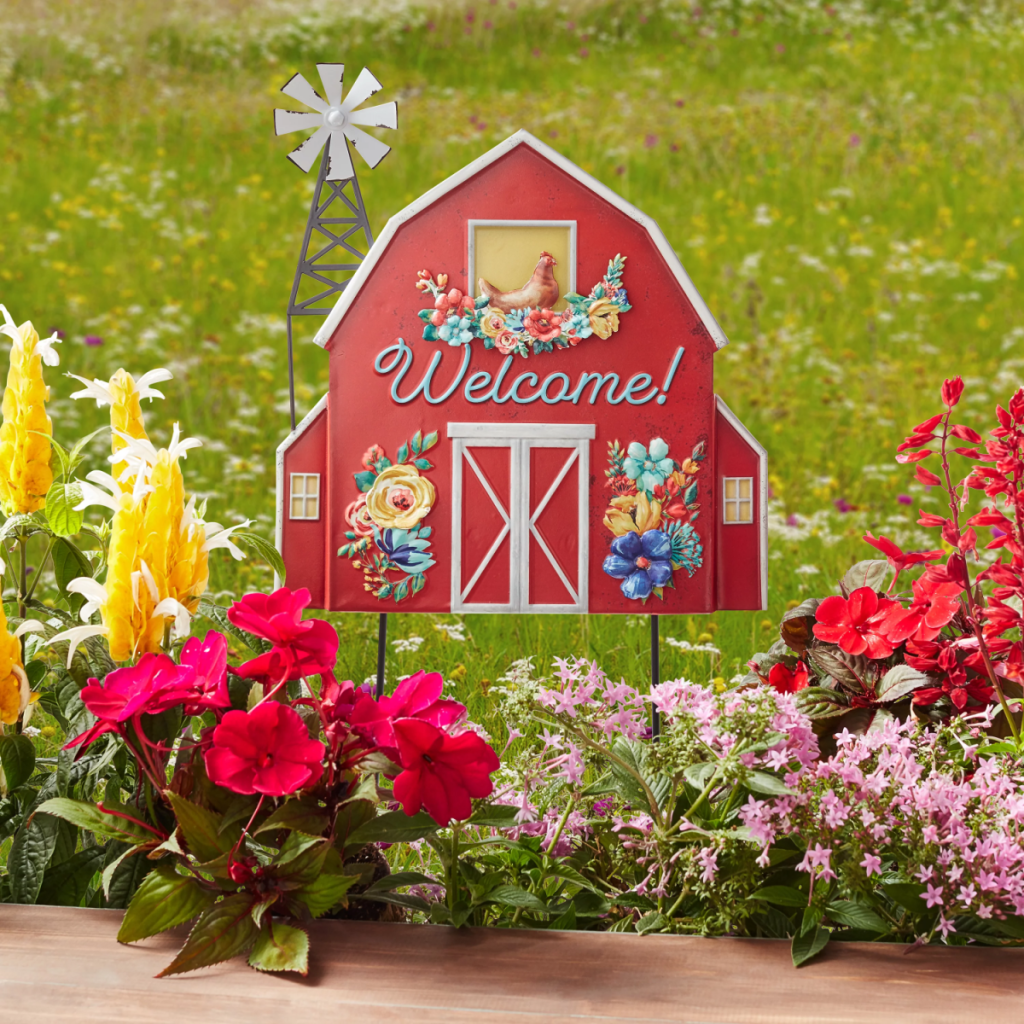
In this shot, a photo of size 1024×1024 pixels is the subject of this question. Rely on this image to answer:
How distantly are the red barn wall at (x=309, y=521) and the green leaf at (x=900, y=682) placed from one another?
1.02 m

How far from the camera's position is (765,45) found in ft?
30.8

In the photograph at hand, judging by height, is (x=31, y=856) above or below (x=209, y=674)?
below

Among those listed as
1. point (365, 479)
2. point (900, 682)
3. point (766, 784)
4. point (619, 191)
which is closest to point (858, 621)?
point (900, 682)

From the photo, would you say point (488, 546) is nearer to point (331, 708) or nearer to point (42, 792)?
point (331, 708)

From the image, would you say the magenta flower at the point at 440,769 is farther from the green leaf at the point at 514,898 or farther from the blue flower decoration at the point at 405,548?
the blue flower decoration at the point at 405,548

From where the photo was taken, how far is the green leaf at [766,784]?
1395 mm

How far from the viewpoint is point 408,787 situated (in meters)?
1.37

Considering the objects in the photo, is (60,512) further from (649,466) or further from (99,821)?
(649,466)

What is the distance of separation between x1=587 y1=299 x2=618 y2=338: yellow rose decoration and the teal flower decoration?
217 millimetres

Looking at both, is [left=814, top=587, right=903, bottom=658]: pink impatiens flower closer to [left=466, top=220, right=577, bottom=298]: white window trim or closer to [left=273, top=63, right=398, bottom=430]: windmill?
[left=466, top=220, right=577, bottom=298]: white window trim

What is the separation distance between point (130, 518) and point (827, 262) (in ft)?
18.5

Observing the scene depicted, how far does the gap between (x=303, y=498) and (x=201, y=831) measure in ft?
2.88

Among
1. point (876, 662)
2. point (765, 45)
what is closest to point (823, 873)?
point (876, 662)

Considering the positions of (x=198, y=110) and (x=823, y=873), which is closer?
(x=823, y=873)
